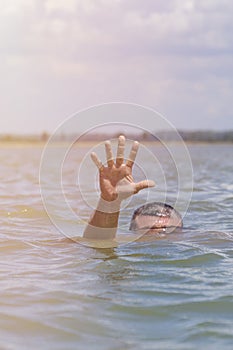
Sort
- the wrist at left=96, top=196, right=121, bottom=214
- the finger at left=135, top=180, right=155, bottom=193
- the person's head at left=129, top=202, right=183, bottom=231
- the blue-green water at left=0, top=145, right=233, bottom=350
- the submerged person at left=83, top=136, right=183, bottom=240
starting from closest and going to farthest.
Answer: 1. the blue-green water at left=0, top=145, right=233, bottom=350
2. the finger at left=135, top=180, right=155, bottom=193
3. the submerged person at left=83, top=136, right=183, bottom=240
4. the wrist at left=96, top=196, right=121, bottom=214
5. the person's head at left=129, top=202, right=183, bottom=231

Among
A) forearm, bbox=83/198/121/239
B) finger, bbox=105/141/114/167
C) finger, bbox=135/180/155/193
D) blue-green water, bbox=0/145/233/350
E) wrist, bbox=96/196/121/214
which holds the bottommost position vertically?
blue-green water, bbox=0/145/233/350

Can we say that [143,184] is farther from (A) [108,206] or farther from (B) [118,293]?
(B) [118,293]

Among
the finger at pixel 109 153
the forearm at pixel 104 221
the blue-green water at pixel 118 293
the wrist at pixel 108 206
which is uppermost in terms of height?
the finger at pixel 109 153

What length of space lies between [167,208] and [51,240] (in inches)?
54.1

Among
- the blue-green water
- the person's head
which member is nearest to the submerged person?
the person's head

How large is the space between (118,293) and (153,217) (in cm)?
239

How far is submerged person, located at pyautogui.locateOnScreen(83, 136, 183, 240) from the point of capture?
578 cm

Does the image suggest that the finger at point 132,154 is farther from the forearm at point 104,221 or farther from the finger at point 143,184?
the forearm at point 104,221

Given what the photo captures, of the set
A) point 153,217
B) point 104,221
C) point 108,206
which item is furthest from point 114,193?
point 153,217

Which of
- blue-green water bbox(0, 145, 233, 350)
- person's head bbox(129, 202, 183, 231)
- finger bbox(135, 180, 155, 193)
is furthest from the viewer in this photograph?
person's head bbox(129, 202, 183, 231)

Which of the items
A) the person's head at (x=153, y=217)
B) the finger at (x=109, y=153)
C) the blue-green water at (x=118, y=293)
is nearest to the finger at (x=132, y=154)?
the finger at (x=109, y=153)

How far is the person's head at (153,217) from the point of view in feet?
23.9

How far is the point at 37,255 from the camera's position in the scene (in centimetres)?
649

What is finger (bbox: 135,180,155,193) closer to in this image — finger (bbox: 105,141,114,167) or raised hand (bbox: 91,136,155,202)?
raised hand (bbox: 91,136,155,202)
